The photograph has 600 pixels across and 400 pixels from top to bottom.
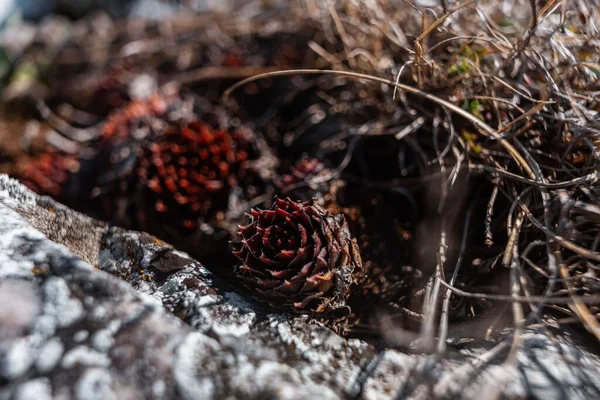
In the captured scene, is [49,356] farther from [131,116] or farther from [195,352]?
[131,116]

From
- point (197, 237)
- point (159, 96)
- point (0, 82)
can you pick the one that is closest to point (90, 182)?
point (159, 96)

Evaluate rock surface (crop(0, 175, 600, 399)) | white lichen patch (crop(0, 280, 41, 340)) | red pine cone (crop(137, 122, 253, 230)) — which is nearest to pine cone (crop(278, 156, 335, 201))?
red pine cone (crop(137, 122, 253, 230))

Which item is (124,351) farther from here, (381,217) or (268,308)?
(381,217)

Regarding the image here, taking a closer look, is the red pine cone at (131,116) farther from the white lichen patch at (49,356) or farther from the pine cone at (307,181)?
the white lichen patch at (49,356)

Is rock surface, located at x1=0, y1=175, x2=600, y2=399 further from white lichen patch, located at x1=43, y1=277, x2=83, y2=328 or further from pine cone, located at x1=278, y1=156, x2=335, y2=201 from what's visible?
pine cone, located at x1=278, y1=156, x2=335, y2=201

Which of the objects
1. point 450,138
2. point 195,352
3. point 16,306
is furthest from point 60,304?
point 450,138

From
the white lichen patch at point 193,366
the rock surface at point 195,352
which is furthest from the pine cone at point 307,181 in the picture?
the white lichen patch at point 193,366
